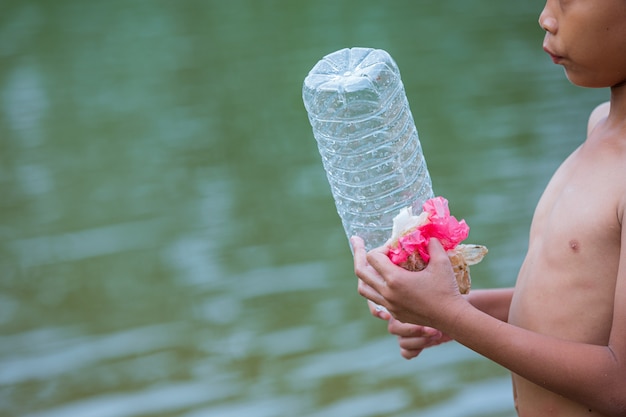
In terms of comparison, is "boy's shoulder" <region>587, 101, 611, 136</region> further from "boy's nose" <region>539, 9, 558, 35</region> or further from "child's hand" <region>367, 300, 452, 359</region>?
"child's hand" <region>367, 300, 452, 359</region>

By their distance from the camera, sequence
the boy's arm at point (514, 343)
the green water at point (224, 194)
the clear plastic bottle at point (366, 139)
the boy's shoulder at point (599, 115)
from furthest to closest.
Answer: the green water at point (224, 194) < the clear plastic bottle at point (366, 139) < the boy's shoulder at point (599, 115) < the boy's arm at point (514, 343)

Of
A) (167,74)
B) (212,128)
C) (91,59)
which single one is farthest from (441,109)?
(91,59)

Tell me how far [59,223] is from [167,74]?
1223mm

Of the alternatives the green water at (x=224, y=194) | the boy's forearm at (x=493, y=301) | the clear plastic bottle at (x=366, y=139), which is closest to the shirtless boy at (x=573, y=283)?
the boy's forearm at (x=493, y=301)

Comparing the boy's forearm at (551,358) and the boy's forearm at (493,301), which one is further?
the boy's forearm at (493,301)

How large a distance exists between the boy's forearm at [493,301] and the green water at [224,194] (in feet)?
3.27

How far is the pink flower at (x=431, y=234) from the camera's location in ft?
3.16

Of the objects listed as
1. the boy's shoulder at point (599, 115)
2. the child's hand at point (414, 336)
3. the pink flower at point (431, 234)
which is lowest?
the child's hand at point (414, 336)

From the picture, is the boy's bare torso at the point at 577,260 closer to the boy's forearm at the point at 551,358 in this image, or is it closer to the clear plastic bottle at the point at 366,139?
the boy's forearm at the point at 551,358

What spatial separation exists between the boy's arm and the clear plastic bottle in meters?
0.35

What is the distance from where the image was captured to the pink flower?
96 centimetres

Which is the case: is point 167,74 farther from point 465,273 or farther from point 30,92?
point 465,273

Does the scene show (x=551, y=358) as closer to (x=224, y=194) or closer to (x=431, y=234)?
(x=431, y=234)

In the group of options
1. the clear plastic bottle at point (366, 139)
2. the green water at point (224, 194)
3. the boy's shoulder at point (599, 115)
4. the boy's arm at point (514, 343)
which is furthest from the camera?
the green water at point (224, 194)
